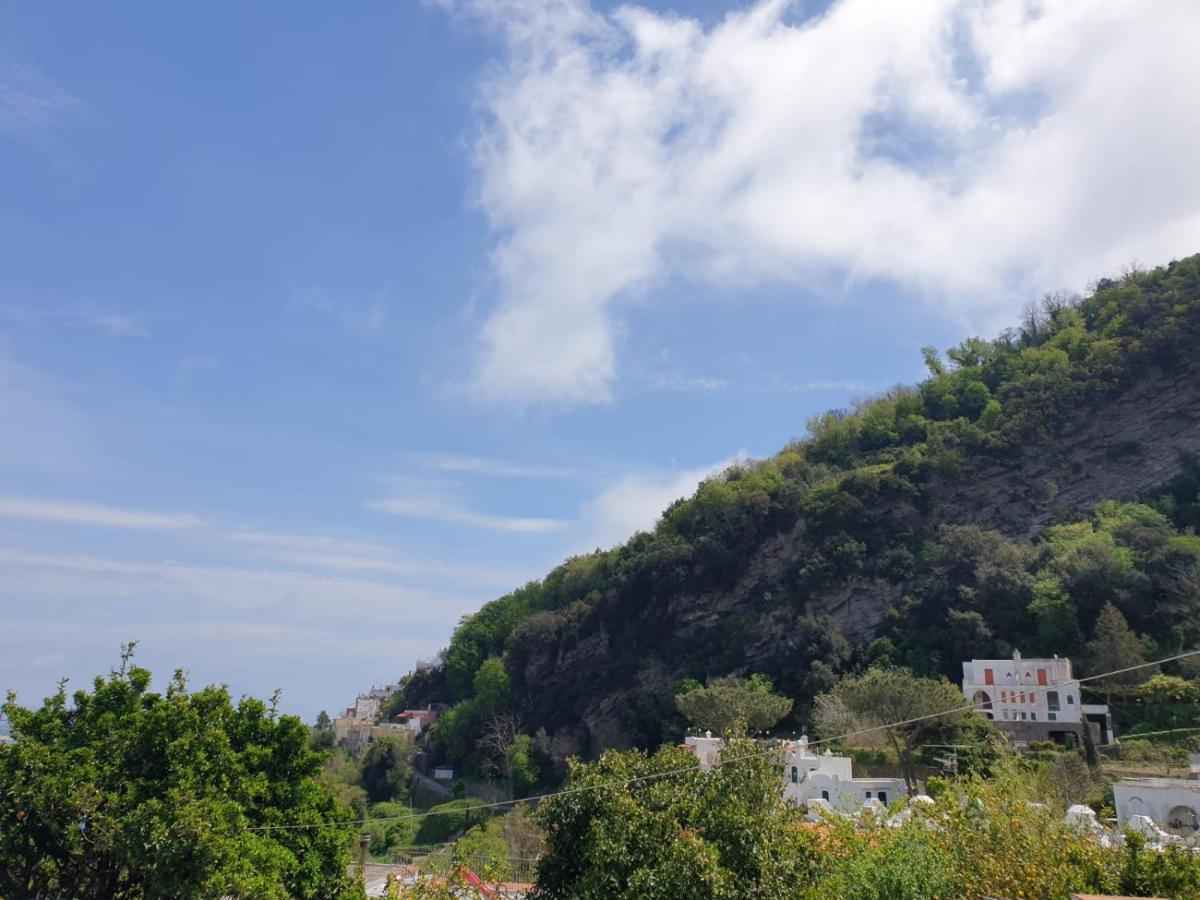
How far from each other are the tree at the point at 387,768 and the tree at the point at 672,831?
4958 cm

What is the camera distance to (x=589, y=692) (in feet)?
184

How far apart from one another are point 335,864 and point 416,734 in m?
57.3

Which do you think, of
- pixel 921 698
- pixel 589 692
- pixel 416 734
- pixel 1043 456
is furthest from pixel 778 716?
pixel 416 734

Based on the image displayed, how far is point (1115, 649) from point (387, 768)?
46.6 metres

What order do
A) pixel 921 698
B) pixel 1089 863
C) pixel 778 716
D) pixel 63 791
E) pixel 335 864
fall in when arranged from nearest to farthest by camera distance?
1. pixel 1089 863
2. pixel 63 791
3. pixel 335 864
4. pixel 921 698
5. pixel 778 716

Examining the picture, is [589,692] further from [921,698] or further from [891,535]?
[921,698]

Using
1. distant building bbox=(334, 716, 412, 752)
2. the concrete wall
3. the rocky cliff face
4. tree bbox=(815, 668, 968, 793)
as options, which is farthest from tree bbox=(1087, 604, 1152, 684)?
distant building bbox=(334, 716, 412, 752)

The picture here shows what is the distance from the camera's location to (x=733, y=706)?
1590 inches

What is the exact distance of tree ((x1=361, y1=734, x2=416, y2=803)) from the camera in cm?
5728

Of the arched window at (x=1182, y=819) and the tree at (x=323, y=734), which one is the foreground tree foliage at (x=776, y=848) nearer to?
the arched window at (x=1182, y=819)

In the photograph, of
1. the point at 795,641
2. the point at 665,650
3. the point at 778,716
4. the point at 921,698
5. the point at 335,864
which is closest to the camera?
the point at 335,864

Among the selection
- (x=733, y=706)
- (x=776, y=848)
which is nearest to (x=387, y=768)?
(x=733, y=706)

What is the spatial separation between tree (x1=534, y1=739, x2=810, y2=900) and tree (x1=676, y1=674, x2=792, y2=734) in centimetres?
2778

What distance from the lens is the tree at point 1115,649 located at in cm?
3359
